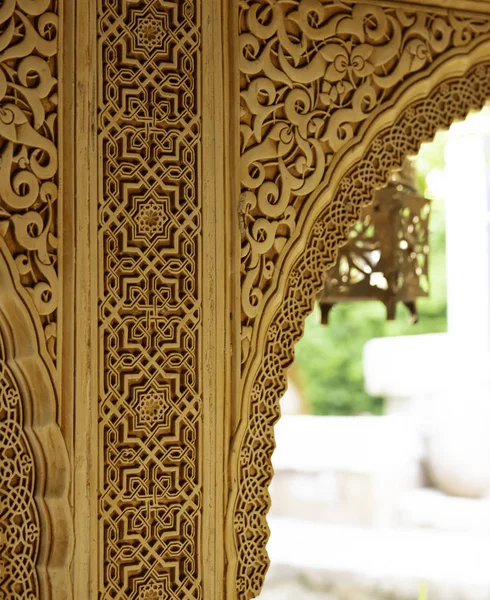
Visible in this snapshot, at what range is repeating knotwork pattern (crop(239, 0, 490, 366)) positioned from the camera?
2.21 m

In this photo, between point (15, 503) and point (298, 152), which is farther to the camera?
point (298, 152)

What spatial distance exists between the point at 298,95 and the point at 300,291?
1.75ft

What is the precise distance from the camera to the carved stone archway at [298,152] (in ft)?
7.21

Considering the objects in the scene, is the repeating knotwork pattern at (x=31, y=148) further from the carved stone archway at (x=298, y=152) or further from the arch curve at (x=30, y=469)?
the carved stone archway at (x=298, y=152)

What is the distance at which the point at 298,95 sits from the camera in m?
2.25

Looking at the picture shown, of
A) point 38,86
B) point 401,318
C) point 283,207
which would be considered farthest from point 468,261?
point 38,86

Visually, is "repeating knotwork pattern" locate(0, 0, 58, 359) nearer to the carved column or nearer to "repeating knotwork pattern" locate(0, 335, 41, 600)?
the carved column

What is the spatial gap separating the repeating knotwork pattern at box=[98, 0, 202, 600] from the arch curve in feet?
0.36

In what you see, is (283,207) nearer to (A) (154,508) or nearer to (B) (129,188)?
(B) (129,188)

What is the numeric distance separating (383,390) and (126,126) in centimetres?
586

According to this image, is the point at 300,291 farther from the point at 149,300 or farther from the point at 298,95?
the point at 298,95

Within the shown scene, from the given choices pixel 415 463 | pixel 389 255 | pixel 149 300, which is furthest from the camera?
pixel 415 463

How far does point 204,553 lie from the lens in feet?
7.00

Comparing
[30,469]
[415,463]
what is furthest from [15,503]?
[415,463]
